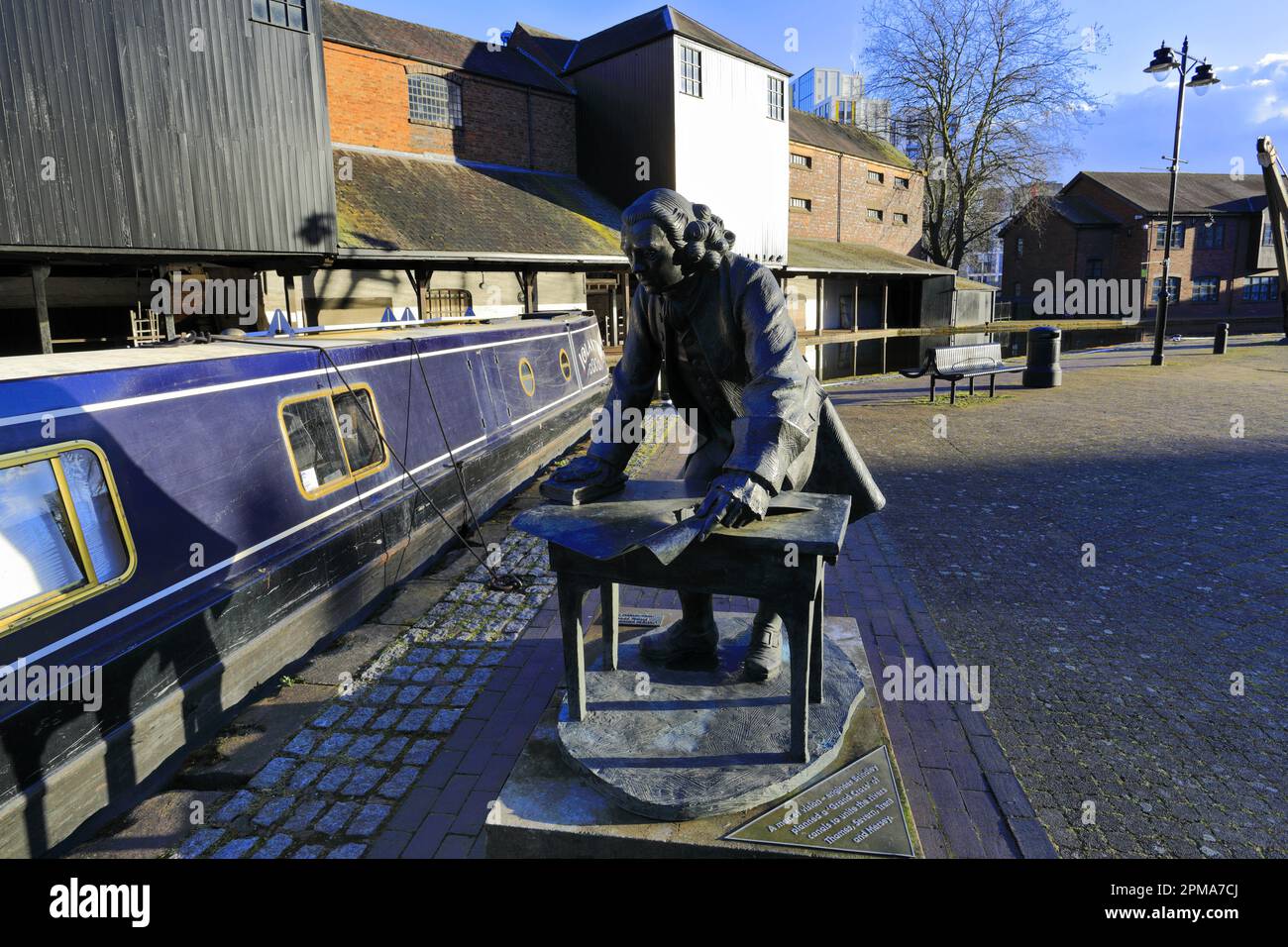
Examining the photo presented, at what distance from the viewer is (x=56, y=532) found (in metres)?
3.03

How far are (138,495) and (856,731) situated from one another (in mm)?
3331

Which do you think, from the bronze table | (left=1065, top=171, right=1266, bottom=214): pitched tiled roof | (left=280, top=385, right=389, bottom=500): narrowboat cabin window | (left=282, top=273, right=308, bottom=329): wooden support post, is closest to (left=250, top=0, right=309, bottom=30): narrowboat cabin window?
(left=282, top=273, right=308, bottom=329): wooden support post

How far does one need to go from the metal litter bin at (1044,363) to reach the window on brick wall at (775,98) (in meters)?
9.55

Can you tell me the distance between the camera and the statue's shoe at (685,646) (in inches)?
138

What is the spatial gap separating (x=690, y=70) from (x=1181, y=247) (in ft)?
107

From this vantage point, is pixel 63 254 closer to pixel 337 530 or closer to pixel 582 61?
pixel 337 530

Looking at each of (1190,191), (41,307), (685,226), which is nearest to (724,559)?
(685,226)

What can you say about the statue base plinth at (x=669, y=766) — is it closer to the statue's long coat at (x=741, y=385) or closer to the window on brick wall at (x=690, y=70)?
the statue's long coat at (x=741, y=385)

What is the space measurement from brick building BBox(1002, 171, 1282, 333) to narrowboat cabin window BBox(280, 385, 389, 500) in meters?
38.9

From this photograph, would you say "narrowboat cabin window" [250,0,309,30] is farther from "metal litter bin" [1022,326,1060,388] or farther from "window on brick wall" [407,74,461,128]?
"metal litter bin" [1022,326,1060,388]

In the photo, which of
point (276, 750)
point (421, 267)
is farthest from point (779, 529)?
point (421, 267)

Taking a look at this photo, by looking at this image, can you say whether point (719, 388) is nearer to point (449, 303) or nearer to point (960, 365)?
point (960, 365)

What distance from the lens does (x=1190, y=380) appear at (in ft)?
52.5

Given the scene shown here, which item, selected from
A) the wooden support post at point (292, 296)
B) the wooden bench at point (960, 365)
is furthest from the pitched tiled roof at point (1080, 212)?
the wooden support post at point (292, 296)
